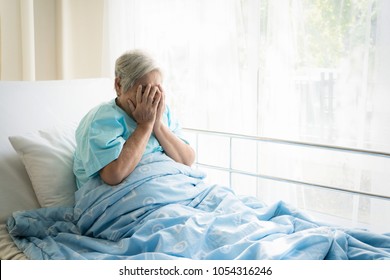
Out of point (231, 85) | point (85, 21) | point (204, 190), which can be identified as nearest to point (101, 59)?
point (85, 21)

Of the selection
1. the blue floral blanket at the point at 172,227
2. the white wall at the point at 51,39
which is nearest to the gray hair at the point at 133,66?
the blue floral blanket at the point at 172,227

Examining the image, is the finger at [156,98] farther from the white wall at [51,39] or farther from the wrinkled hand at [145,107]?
the white wall at [51,39]

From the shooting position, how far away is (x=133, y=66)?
6.00ft

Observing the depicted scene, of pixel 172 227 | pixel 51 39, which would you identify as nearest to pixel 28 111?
pixel 172 227

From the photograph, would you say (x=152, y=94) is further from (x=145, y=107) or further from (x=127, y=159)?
(x=127, y=159)

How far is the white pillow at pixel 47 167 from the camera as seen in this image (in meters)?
1.83

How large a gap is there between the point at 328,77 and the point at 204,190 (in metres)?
1.01

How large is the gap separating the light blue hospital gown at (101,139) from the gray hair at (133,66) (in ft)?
0.37

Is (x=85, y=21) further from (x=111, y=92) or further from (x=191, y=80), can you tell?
(x=111, y=92)

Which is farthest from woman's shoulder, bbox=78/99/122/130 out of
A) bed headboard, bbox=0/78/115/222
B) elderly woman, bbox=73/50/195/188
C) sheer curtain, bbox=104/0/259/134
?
sheer curtain, bbox=104/0/259/134

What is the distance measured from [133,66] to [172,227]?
0.65 m

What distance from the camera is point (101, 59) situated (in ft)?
11.7

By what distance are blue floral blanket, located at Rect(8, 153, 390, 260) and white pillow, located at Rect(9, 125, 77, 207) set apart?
0.07m

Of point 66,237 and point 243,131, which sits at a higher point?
point 243,131
